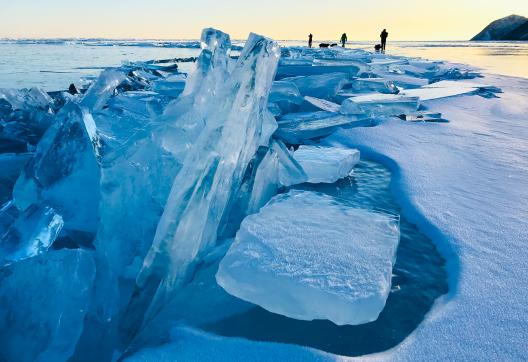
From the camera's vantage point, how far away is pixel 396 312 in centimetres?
101

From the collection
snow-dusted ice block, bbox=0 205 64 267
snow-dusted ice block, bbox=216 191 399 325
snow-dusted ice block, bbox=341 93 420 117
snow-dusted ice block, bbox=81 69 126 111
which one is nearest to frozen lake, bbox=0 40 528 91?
snow-dusted ice block, bbox=81 69 126 111

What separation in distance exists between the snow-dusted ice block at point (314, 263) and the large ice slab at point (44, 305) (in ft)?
1.14

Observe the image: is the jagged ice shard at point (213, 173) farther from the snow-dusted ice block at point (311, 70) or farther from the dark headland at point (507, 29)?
the dark headland at point (507, 29)

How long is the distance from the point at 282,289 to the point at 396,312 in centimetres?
33

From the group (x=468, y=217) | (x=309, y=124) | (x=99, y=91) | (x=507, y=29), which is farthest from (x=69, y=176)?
(x=507, y=29)

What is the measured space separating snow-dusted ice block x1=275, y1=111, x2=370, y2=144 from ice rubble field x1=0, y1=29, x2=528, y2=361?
0.69 metres

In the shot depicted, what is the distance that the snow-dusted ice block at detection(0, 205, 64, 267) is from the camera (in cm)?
107

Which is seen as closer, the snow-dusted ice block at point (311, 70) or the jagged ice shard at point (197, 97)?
the jagged ice shard at point (197, 97)

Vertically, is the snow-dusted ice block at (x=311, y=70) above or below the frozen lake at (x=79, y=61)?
above

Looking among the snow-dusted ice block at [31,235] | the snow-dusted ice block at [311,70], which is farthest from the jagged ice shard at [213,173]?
the snow-dusted ice block at [311,70]

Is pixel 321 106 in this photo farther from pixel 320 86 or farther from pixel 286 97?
pixel 320 86

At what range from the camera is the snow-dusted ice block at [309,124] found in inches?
111

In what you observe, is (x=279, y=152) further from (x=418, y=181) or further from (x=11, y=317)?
(x=11, y=317)

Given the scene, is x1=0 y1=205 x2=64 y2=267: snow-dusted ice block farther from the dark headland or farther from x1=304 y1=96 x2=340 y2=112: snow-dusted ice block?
the dark headland
